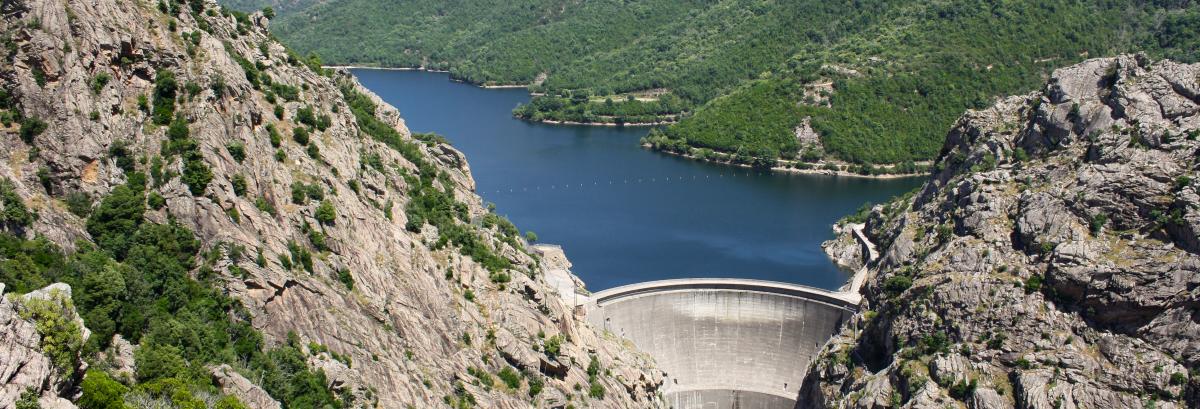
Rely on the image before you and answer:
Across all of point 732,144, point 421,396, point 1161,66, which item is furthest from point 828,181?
point 421,396

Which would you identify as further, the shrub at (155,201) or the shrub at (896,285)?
the shrub at (896,285)

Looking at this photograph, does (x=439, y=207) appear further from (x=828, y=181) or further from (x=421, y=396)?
(x=828, y=181)

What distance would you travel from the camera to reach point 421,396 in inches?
1956

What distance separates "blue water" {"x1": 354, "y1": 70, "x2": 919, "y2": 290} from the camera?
99562 mm

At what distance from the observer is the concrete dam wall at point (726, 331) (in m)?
77.4

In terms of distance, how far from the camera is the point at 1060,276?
214 feet

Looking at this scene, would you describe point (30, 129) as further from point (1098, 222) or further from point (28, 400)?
point (1098, 222)

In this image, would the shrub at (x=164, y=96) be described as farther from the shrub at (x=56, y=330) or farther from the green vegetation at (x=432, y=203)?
the shrub at (x=56, y=330)

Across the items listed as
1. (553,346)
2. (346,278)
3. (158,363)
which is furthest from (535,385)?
(158,363)

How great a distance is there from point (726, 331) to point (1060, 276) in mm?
23182

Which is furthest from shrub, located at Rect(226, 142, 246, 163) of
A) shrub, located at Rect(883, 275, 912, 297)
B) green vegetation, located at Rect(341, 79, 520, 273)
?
shrub, located at Rect(883, 275, 912, 297)

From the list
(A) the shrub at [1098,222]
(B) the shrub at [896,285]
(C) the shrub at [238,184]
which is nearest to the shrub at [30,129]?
(C) the shrub at [238,184]

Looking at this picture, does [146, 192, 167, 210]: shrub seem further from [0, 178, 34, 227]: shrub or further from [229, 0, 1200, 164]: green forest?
[229, 0, 1200, 164]: green forest

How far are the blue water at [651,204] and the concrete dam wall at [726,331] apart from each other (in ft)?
43.3
